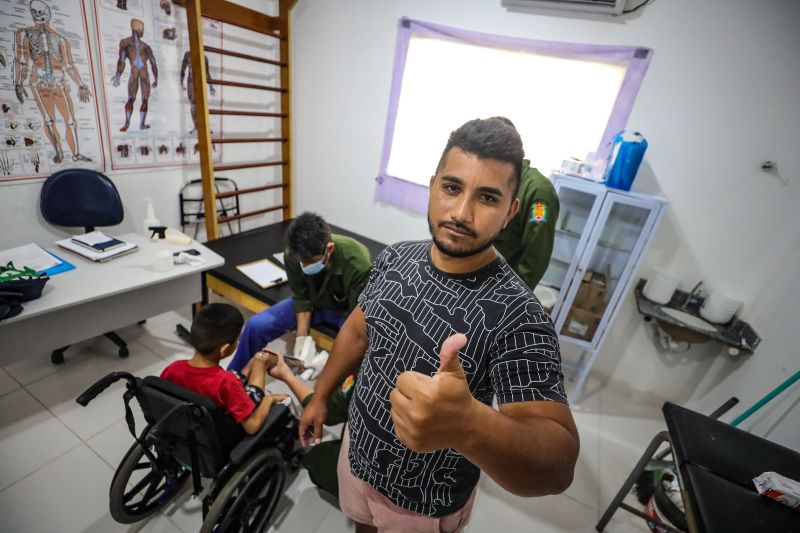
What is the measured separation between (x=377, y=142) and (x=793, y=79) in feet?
8.60

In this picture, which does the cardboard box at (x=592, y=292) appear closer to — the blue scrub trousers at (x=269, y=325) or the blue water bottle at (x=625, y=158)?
the blue water bottle at (x=625, y=158)

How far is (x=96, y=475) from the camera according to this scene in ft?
4.85

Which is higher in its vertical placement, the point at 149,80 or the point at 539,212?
the point at 149,80

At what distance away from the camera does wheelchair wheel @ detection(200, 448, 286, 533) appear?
1.13 metres

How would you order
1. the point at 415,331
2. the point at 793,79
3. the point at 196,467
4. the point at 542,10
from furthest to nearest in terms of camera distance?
the point at 542,10, the point at 793,79, the point at 196,467, the point at 415,331


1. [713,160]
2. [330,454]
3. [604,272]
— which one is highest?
[713,160]

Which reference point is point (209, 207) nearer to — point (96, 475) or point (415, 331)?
point (96, 475)

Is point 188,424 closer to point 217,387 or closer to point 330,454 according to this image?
point 217,387

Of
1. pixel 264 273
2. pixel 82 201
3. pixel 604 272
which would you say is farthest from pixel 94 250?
pixel 604 272

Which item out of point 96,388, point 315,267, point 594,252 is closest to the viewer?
point 96,388

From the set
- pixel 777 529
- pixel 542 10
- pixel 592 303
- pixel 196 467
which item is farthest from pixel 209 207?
pixel 777 529

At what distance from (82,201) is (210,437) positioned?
2023 millimetres

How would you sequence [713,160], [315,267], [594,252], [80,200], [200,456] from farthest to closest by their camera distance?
[594,252], [80,200], [713,160], [315,267], [200,456]

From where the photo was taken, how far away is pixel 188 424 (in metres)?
1.05
